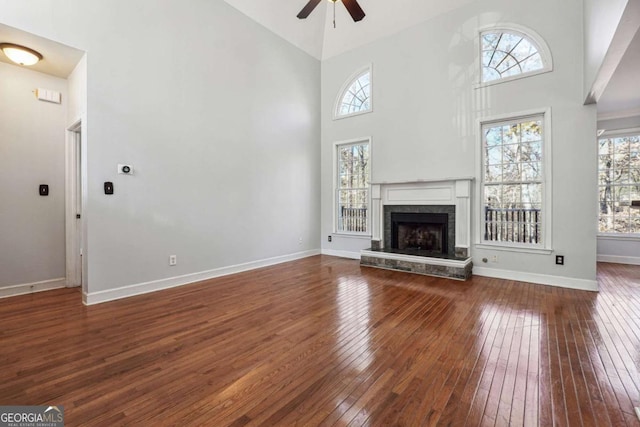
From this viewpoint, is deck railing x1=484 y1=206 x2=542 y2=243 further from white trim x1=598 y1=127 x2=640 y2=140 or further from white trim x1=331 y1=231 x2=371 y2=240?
white trim x1=598 y1=127 x2=640 y2=140

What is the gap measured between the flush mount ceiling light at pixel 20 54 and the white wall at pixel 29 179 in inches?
17.6

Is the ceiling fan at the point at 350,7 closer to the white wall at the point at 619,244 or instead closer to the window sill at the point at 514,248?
the window sill at the point at 514,248

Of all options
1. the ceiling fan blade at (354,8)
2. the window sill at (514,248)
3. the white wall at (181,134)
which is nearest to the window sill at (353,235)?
the white wall at (181,134)

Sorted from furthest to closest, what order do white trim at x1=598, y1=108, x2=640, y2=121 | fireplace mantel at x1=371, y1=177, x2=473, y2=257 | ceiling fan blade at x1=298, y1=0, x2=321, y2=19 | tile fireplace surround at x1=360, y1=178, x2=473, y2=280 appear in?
white trim at x1=598, y1=108, x2=640, y2=121, fireplace mantel at x1=371, y1=177, x2=473, y2=257, tile fireplace surround at x1=360, y1=178, x2=473, y2=280, ceiling fan blade at x1=298, y1=0, x2=321, y2=19

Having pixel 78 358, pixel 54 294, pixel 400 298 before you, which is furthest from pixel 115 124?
pixel 400 298

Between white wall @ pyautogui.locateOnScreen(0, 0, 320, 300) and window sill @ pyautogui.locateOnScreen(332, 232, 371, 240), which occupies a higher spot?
white wall @ pyautogui.locateOnScreen(0, 0, 320, 300)

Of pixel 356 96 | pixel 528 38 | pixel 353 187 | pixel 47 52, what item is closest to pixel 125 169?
pixel 47 52

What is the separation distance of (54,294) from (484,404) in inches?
184

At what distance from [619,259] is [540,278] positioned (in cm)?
290

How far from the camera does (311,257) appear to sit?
5914mm

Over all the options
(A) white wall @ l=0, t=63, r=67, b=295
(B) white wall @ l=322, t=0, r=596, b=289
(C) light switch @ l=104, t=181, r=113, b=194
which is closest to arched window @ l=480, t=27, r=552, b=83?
(B) white wall @ l=322, t=0, r=596, b=289

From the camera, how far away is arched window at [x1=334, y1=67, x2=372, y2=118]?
5727mm

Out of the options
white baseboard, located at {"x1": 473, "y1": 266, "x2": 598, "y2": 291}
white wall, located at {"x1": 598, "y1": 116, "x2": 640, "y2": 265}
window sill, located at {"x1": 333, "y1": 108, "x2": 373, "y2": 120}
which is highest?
window sill, located at {"x1": 333, "y1": 108, "x2": 373, "y2": 120}

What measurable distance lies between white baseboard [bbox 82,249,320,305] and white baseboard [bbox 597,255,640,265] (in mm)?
6291
